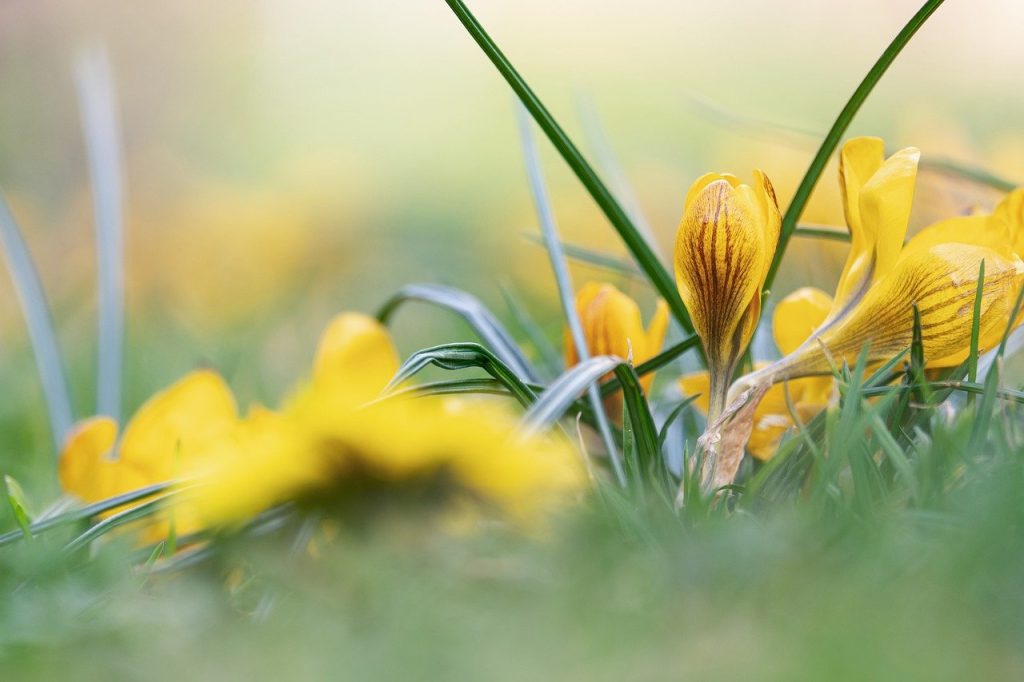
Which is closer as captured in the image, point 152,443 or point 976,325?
point 976,325

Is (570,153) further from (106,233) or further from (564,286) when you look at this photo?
(106,233)

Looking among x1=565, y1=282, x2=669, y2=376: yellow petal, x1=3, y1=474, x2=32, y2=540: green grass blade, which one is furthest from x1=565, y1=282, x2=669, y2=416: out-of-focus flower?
x1=3, y1=474, x2=32, y2=540: green grass blade

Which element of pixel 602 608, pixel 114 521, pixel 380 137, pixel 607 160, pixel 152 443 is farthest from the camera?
pixel 380 137

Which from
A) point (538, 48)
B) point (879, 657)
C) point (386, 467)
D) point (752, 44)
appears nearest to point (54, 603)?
point (386, 467)

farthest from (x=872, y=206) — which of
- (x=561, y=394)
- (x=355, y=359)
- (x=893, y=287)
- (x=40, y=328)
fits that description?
(x=40, y=328)

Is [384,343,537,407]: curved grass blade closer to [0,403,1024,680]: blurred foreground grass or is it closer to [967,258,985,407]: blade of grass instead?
[0,403,1024,680]: blurred foreground grass

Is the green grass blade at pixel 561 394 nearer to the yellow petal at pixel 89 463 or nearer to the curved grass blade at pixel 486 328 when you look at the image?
the curved grass blade at pixel 486 328
